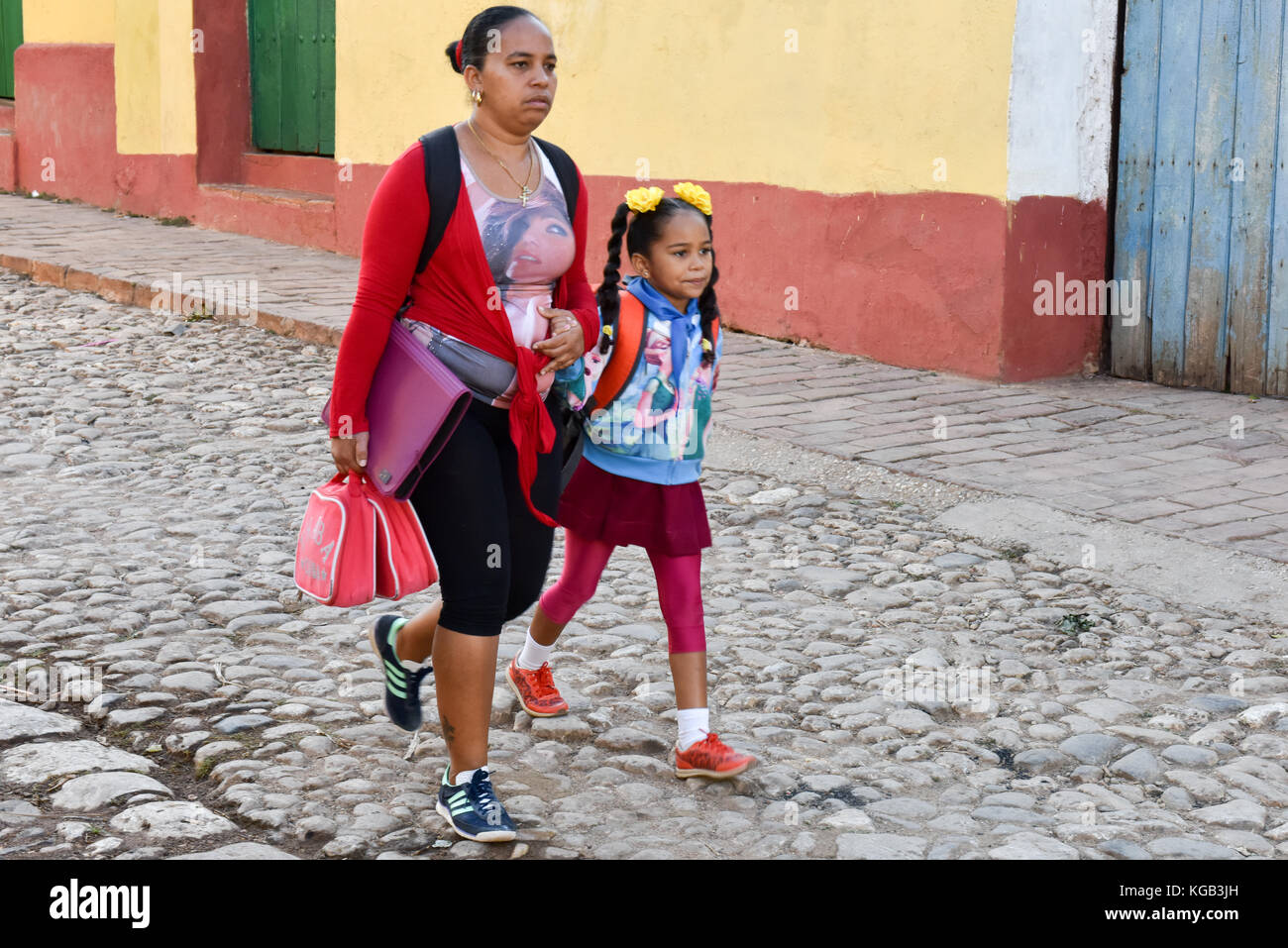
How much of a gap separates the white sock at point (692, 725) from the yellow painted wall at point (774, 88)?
4581mm

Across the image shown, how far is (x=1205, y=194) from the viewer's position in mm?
7352

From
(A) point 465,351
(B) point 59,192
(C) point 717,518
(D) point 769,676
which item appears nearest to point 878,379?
(C) point 717,518

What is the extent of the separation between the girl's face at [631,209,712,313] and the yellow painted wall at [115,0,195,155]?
10.2 meters

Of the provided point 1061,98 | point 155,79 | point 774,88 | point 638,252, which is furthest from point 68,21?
point 638,252

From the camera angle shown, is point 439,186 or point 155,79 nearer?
point 439,186

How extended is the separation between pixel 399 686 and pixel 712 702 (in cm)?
83

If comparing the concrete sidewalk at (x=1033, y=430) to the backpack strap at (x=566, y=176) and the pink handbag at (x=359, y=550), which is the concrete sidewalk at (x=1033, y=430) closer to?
the backpack strap at (x=566, y=176)

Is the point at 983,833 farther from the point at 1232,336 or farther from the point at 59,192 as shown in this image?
the point at 59,192

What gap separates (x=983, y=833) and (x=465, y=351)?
1442 millimetres

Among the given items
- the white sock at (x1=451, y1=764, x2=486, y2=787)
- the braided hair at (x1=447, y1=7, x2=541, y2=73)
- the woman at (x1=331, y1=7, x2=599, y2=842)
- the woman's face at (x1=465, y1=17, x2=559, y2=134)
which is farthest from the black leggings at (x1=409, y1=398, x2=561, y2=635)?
the braided hair at (x1=447, y1=7, x2=541, y2=73)

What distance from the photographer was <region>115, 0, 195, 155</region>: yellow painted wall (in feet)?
42.0

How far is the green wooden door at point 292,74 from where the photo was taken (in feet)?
40.2

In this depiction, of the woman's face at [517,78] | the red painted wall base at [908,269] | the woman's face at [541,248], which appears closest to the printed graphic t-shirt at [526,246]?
the woman's face at [541,248]

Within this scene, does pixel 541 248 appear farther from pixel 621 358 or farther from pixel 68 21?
pixel 68 21
